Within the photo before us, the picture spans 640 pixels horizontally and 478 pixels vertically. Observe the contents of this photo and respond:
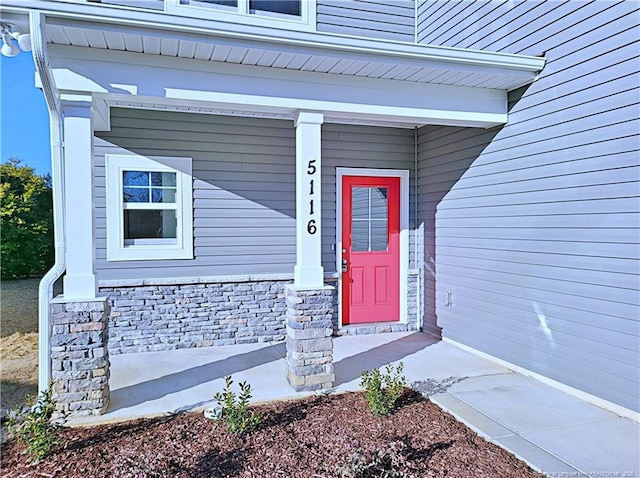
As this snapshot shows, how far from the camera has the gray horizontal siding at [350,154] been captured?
18.4 feet

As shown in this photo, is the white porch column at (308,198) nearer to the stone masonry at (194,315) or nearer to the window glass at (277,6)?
the stone masonry at (194,315)

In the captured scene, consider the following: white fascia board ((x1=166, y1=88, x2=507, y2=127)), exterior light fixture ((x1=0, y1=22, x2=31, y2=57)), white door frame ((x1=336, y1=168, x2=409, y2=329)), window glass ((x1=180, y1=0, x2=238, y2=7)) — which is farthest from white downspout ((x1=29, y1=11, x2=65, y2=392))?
white door frame ((x1=336, y1=168, x2=409, y2=329))

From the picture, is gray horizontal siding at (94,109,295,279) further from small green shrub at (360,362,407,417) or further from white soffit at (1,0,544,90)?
small green shrub at (360,362,407,417)

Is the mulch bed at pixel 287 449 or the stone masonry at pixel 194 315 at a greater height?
the stone masonry at pixel 194 315

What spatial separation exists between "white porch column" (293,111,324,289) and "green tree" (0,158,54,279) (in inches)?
209

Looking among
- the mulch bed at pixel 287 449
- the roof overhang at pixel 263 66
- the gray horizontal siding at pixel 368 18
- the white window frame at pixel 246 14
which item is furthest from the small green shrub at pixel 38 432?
the gray horizontal siding at pixel 368 18

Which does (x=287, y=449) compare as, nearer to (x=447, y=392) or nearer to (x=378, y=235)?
(x=447, y=392)

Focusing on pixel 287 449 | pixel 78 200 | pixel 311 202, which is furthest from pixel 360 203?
pixel 287 449

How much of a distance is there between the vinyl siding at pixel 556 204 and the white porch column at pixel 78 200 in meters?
3.71

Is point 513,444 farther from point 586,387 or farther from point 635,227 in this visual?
point 635,227

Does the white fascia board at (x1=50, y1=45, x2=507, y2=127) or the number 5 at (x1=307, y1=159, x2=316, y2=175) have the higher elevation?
the white fascia board at (x1=50, y1=45, x2=507, y2=127)

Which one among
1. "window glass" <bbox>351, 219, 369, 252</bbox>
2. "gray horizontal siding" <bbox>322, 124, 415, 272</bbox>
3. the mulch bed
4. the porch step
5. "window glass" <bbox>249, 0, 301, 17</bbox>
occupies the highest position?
"window glass" <bbox>249, 0, 301, 17</bbox>

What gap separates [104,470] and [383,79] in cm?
349

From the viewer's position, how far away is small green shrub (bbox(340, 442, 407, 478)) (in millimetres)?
2346
